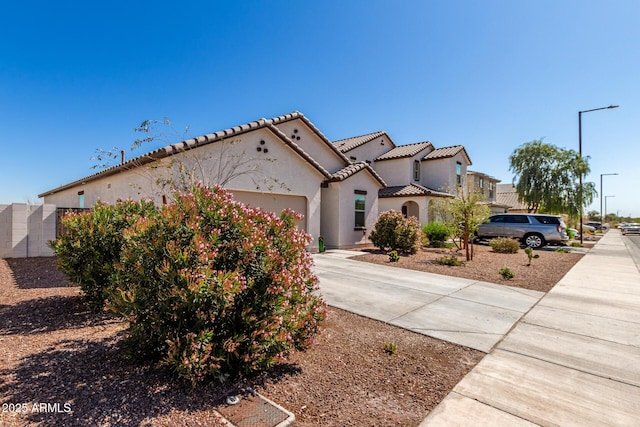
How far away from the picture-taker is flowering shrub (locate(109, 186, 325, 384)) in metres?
2.75

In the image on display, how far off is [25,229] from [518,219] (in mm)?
23382

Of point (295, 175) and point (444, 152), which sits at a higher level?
point (444, 152)

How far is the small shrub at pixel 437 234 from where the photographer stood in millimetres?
16625

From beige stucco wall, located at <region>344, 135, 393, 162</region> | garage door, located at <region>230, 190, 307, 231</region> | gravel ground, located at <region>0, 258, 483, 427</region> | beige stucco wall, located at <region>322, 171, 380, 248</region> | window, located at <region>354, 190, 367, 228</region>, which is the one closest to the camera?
gravel ground, located at <region>0, 258, 483, 427</region>

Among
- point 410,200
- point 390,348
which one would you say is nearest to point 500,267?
point 390,348

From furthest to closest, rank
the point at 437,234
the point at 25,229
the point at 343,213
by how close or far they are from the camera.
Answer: the point at 437,234, the point at 343,213, the point at 25,229

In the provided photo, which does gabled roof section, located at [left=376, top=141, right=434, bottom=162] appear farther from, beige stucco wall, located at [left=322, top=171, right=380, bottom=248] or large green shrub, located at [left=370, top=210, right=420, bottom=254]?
large green shrub, located at [left=370, top=210, right=420, bottom=254]

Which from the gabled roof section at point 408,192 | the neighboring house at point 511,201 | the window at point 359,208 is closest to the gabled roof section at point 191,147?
the window at point 359,208

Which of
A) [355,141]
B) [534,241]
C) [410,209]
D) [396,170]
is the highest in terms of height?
[355,141]

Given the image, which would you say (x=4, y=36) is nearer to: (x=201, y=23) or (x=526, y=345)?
(x=201, y=23)

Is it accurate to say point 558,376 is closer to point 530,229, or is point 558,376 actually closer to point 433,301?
point 433,301

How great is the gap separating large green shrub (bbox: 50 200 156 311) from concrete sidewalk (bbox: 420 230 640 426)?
201 inches

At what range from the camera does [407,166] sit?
22.9 metres

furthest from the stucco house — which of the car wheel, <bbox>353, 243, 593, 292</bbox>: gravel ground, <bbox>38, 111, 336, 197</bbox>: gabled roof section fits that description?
the car wheel
